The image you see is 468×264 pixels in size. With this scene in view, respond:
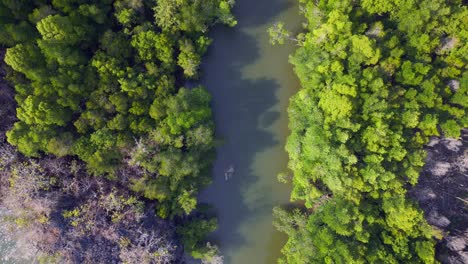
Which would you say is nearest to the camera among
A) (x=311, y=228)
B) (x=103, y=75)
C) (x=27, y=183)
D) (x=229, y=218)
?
(x=27, y=183)

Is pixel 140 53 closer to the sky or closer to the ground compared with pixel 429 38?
closer to the ground

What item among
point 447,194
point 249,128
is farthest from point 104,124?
point 447,194

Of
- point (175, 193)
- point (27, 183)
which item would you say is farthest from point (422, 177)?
point (27, 183)

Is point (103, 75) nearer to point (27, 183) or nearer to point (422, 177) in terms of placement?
point (27, 183)

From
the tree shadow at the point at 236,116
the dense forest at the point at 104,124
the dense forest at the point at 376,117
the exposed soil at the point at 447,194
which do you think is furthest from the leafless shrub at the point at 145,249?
the exposed soil at the point at 447,194

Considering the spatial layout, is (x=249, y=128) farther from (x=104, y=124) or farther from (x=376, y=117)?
(x=104, y=124)

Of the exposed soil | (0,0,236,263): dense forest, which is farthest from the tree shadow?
the exposed soil

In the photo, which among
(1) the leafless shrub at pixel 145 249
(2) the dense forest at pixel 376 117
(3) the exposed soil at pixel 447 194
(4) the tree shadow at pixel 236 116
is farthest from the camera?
(4) the tree shadow at pixel 236 116

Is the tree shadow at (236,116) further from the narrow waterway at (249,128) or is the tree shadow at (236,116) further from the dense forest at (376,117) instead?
the dense forest at (376,117)
